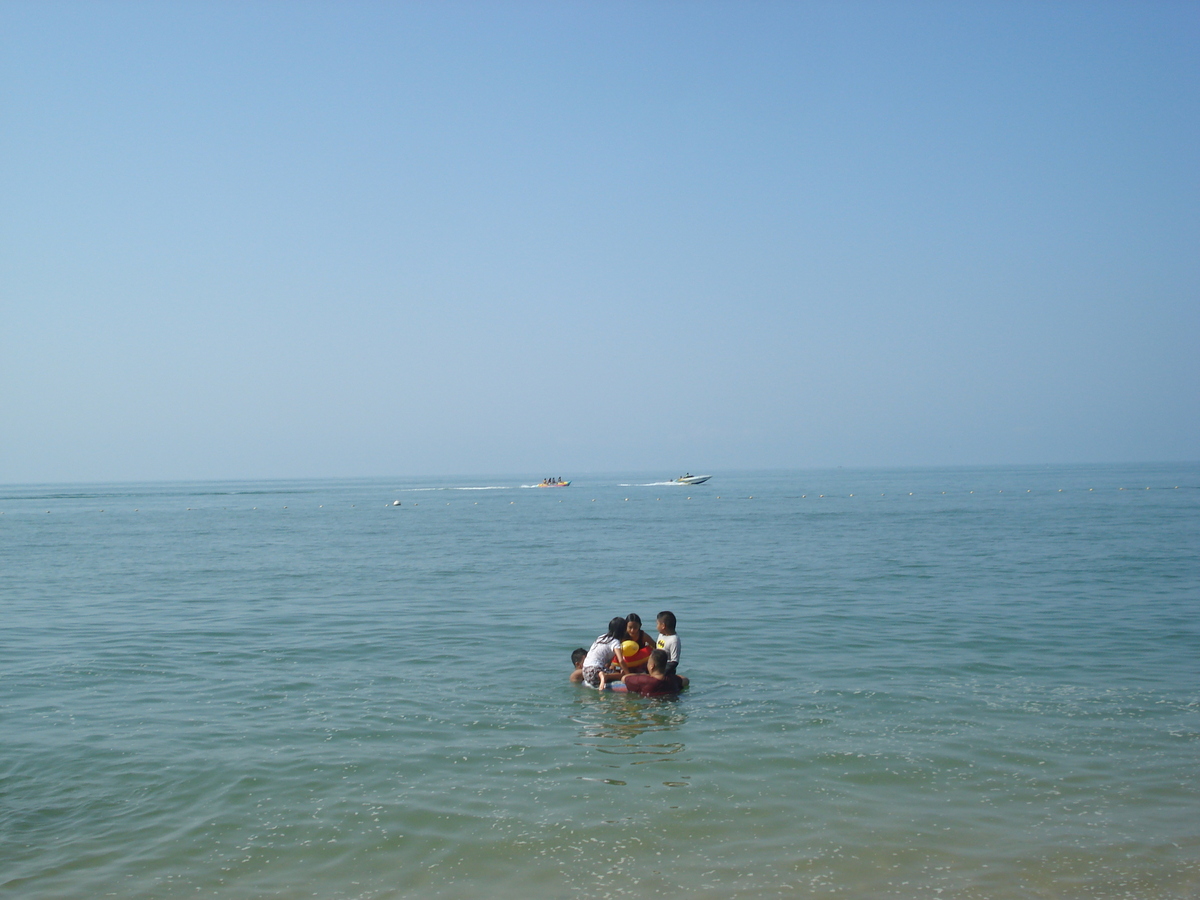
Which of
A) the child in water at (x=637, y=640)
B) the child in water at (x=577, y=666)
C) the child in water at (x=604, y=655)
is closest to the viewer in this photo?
the child in water at (x=637, y=640)

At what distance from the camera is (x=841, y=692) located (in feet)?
49.2

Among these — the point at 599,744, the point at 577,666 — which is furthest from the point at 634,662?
the point at 599,744

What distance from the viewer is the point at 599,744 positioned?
12445 millimetres

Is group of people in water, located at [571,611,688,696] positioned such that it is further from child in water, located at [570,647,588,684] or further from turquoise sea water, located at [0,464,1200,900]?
turquoise sea water, located at [0,464,1200,900]

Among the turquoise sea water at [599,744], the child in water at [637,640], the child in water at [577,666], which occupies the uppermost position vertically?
the child in water at [637,640]

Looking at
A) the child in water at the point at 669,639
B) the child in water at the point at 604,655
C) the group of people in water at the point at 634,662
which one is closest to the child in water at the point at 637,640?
the group of people in water at the point at 634,662

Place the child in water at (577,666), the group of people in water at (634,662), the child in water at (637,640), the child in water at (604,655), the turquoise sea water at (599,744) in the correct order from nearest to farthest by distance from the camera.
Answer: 1. the turquoise sea water at (599,744)
2. the group of people in water at (634,662)
3. the child in water at (637,640)
4. the child in water at (604,655)
5. the child in water at (577,666)

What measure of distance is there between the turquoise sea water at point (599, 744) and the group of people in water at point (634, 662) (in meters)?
0.35

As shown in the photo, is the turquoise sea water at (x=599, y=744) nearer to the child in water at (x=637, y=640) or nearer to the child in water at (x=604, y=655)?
the child in water at (x=604, y=655)

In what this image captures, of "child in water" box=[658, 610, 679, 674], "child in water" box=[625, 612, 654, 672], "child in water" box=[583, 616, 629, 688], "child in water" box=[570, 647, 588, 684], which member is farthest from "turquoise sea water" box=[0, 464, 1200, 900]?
"child in water" box=[658, 610, 679, 674]

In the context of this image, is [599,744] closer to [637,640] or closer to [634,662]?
[634,662]

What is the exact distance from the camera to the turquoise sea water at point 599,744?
876cm

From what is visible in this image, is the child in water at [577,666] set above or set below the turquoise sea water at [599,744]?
above

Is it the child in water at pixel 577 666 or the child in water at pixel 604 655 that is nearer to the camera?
the child in water at pixel 604 655
